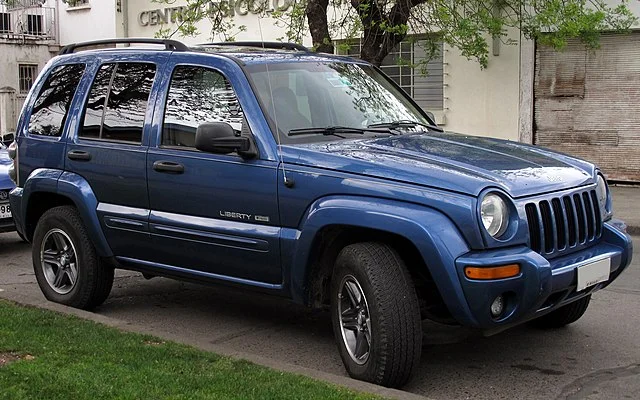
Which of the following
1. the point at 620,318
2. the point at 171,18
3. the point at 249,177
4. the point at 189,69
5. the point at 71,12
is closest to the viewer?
the point at 249,177

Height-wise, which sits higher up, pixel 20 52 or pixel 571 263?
pixel 20 52

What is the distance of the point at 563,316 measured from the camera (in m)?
6.38

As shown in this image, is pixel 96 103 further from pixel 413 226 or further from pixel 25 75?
pixel 25 75

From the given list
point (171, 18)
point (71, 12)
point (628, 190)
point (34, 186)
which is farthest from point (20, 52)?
point (34, 186)

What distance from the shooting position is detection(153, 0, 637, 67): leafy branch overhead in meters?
13.5

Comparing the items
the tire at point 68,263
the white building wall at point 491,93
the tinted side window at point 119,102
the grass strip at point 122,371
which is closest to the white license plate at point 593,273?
the grass strip at point 122,371

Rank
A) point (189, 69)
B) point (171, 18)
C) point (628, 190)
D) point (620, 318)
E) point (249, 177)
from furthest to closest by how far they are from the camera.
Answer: point (171, 18), point (628, 190), point (620, 318), point (189, 69), point (249, 177)

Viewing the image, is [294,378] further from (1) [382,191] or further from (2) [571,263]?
(2) [571,263]

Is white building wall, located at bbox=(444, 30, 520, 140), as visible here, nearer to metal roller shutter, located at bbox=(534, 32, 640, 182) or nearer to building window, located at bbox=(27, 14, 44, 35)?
metal roller shutter, located at bbox=(534, 32, 640, 182)

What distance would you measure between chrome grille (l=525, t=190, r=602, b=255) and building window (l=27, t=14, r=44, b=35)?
23.3m

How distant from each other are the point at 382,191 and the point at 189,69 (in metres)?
1.92

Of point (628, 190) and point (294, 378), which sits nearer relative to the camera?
point (294, 378)

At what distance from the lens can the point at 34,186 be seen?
278 inches

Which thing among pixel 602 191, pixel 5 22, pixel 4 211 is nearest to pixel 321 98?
pixel 602 191
